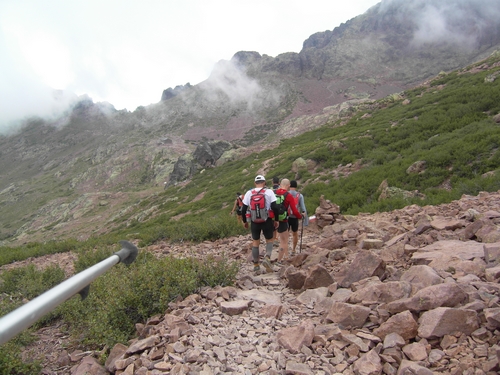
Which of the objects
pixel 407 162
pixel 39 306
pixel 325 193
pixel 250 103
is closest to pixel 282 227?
pixel 39 306

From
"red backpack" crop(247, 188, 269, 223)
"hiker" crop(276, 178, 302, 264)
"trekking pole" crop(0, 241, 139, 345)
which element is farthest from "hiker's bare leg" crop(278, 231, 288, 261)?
"trekking pole" crop(0, 241, 139, 345)

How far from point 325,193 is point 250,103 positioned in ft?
333

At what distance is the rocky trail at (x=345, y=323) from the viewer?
279cm

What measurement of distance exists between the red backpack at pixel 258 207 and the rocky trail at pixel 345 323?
4.24ft

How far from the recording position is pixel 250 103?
11106cm

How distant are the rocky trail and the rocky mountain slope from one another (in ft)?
200

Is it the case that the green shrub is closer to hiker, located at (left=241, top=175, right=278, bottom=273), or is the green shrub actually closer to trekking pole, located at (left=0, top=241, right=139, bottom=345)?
hiker, located at (left=241, top=175, right=278, bottom=273)

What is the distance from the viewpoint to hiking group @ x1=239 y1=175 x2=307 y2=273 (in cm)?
664

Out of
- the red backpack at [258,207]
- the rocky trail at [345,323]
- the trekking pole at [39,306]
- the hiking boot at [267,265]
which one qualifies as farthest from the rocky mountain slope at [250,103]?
the trekking pole at [39,306]

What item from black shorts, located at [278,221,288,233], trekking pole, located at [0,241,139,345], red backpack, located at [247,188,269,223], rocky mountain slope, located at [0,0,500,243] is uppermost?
rocky mountain slope, located at [0,0,500,243]

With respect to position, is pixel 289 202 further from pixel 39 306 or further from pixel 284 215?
pixel 39 306

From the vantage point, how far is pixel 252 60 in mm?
136875

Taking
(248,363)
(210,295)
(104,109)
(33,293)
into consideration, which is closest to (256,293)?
(210,295)

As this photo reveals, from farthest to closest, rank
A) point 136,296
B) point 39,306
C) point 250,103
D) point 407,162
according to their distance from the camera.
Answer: point 250,103
point 407,162
point 136,296
point 39,306
